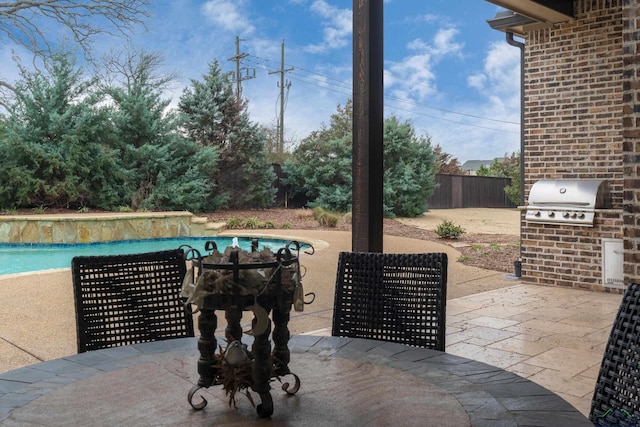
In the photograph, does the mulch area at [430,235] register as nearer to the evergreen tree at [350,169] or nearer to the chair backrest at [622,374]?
the evergreen tree at [350,169]

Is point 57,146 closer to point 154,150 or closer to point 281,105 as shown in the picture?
point 154,150

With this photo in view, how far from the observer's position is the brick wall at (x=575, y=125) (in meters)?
5.42

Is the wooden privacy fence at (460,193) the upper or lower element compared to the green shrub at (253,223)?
upper

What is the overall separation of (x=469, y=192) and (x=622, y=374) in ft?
55.7

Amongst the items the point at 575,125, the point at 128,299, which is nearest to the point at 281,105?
the point at 575,125

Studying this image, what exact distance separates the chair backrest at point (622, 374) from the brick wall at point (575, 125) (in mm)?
4314

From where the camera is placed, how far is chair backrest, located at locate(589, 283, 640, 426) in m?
1.31

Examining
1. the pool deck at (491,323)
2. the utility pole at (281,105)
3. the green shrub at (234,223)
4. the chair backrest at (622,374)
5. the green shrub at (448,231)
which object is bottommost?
the pool deck at (491,323)

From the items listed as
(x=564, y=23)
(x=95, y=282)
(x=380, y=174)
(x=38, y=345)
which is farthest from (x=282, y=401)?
(x=564, y=23)

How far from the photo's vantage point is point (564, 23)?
570cm

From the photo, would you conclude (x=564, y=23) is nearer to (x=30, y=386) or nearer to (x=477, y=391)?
(x=477, y=391)

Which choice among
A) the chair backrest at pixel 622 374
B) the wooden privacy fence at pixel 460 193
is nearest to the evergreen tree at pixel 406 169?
the wooden privacy fence at pixel 460 193

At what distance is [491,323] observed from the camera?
4.14 m

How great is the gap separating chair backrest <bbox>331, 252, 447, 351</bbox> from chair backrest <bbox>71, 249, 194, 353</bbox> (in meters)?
0.52
